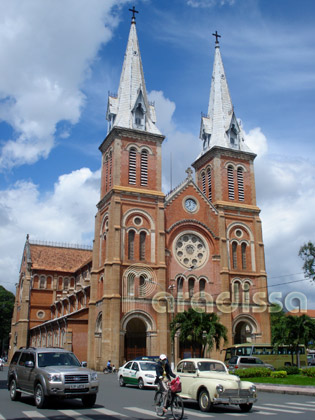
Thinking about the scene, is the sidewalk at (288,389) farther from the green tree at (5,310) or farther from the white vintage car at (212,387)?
the green tree at (5,310)

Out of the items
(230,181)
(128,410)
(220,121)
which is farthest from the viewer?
(220,121)

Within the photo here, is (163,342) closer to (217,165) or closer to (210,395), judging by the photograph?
(217,165)

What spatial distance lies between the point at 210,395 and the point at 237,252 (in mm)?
34395

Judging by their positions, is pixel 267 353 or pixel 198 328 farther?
pixel 267 353

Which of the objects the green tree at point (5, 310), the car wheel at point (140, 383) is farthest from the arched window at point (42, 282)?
the car wheel at point (140, 383)

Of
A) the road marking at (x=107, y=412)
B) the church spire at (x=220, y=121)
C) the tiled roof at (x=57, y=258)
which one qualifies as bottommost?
the road marking at (x=107, y=412)

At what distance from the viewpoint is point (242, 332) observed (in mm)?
46500

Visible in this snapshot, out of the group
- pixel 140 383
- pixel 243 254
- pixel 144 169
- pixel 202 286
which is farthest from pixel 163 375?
pixel 243 254

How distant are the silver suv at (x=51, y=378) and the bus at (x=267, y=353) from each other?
23620 mm

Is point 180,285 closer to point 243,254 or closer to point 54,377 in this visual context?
point 243,254

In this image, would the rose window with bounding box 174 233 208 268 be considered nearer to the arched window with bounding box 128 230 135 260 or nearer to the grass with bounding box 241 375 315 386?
the arched window with bounding box 128 230 135 260

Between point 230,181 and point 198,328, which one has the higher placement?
point 230,181

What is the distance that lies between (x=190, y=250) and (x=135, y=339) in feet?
34.6

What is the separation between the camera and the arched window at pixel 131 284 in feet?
134
